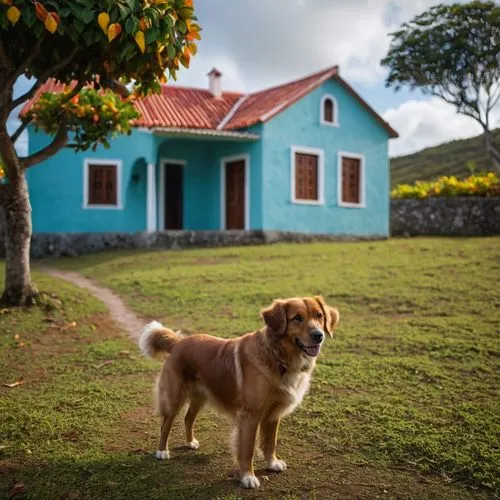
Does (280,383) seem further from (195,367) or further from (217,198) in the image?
(217,198)

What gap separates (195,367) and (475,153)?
152ft

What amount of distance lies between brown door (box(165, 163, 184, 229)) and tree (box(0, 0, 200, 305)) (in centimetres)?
1159

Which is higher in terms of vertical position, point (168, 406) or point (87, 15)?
point (87, 15)

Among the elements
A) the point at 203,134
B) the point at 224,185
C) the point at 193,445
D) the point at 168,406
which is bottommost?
the point at 193,445

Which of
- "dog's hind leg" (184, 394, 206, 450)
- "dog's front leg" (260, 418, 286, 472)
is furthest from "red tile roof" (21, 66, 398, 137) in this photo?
"dog's front leg" (260, 418, 286, 472)

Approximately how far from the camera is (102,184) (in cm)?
1978

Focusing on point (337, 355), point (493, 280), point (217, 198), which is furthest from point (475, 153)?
point (337, 355)

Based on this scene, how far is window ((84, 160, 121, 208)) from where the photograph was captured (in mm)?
19531

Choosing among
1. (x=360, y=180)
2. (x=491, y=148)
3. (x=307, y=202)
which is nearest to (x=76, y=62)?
(x=307, y=202)

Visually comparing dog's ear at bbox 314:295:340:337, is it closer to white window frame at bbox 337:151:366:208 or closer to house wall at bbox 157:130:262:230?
house wall at bbox 157:130:262:230

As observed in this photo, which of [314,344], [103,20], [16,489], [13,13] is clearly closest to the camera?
[16,489]

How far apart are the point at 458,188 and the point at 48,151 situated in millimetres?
18235

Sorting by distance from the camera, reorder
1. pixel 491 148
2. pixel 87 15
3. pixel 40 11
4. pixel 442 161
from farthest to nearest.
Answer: pixel 442 161 < pixel 491 148 < pixel 87 15 < pixel 40 11

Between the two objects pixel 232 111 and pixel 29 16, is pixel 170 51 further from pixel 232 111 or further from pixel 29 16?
pixel 232 111
